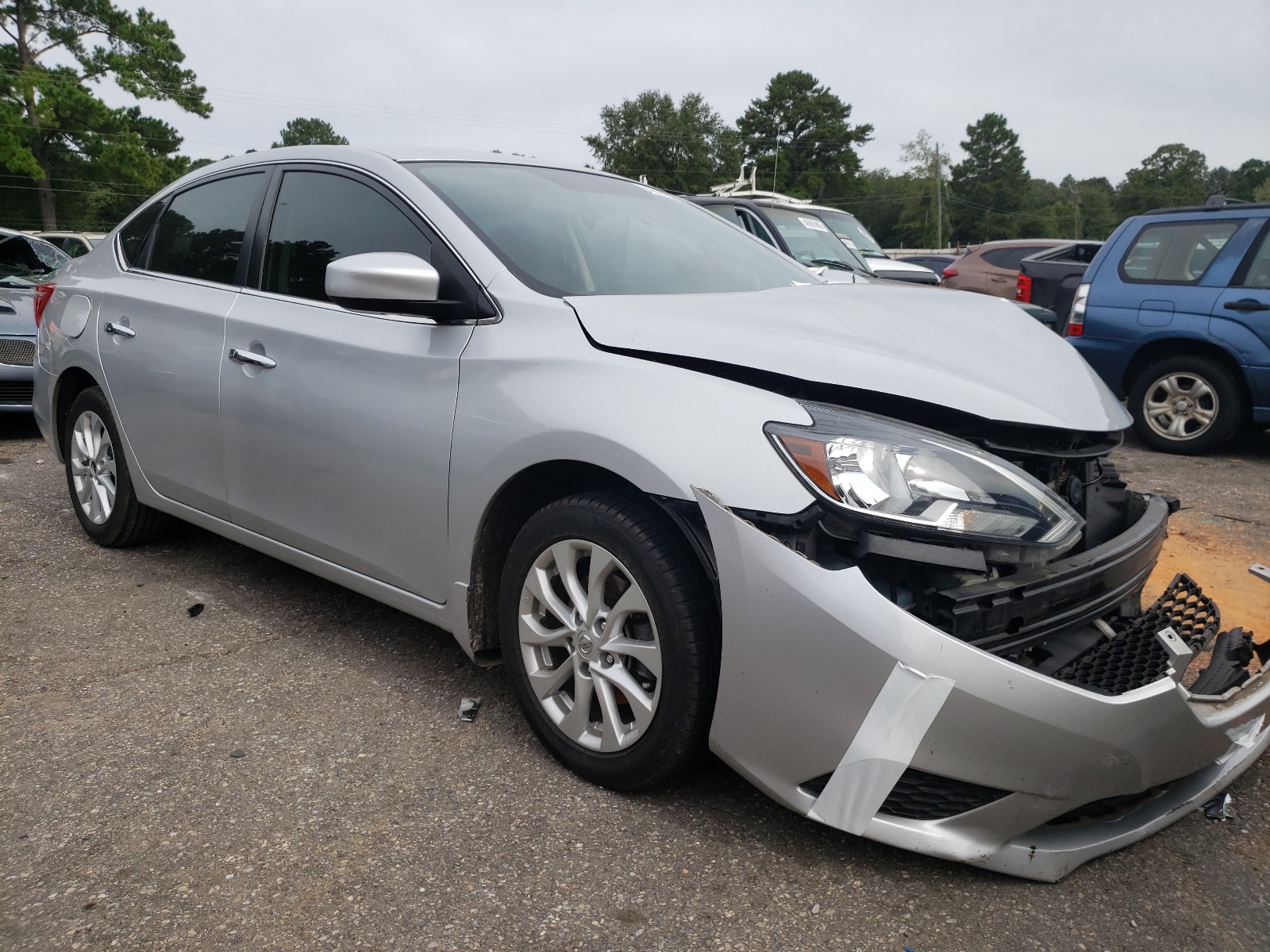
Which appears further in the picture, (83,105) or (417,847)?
(83,105)

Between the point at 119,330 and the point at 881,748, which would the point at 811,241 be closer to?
the point at 119,330

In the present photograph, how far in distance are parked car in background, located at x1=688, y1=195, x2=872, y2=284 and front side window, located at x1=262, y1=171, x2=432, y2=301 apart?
571 cm

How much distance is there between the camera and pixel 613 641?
2.25 m

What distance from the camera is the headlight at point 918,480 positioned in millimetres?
1931

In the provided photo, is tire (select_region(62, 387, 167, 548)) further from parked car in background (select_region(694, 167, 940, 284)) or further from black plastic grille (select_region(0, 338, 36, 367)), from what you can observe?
parked car in background (select_region(694, 167, 940, 284))

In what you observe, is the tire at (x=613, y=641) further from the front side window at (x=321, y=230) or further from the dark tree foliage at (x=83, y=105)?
the dark tree foliage at (x=83, y=105)

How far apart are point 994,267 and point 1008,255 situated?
40 centimetres

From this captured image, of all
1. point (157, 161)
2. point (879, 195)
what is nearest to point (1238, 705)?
point (157, 161)

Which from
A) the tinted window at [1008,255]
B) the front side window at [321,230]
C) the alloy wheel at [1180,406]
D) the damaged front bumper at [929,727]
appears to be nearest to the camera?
the damaged front bumper at [929,727]

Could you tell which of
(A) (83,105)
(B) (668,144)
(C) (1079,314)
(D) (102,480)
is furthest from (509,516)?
(B) (668,144)

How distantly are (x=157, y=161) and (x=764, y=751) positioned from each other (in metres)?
46.1

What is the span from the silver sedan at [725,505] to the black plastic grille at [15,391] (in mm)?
4712

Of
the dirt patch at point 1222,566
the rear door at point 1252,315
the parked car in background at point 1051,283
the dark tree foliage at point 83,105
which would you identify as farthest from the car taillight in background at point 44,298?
the dark tree foliage at point 83,105

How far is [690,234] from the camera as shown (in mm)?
3281
